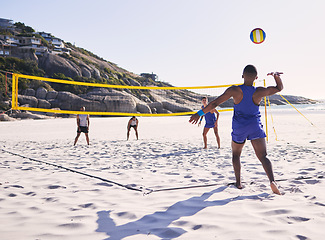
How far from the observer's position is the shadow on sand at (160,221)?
1802 millimetres

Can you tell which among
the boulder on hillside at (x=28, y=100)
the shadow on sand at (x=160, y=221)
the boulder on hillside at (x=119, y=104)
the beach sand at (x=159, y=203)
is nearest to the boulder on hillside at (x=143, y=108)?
the boulder on hillside at (x=119, y=104)

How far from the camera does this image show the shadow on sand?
1.80 metres

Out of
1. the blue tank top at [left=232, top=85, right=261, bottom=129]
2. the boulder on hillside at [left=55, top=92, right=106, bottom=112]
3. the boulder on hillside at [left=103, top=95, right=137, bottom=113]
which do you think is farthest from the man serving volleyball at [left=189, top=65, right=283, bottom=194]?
the boulder on hillside at [left=55, top=92, right=106, bottom=112]

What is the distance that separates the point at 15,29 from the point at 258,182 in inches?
2939

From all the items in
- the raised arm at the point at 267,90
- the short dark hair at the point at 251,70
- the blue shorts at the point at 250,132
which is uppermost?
the short dark hair at the point at 251,70

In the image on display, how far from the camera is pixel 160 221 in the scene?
78.7 inches

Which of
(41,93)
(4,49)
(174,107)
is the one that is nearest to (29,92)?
(41,93)

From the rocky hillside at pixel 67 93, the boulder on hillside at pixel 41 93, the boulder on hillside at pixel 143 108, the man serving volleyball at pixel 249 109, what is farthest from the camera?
the boulder on hillside at pixel 143 108

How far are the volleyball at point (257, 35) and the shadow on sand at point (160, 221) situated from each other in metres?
4.37

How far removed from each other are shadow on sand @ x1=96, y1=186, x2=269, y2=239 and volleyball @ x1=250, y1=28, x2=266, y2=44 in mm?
4369

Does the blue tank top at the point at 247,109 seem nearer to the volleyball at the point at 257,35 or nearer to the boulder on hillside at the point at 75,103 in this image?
the volleyball at the point at 257,35

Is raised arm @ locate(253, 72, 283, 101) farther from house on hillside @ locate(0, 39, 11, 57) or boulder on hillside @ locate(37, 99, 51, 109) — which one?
house on hillside @ locate(0, 39, 11, 57)

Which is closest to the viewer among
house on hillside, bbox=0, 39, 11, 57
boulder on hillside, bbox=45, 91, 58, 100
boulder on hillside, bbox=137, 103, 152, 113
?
boulder on hillside, bbox=45, 91, 58, 100

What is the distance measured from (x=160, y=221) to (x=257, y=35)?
5194mm
